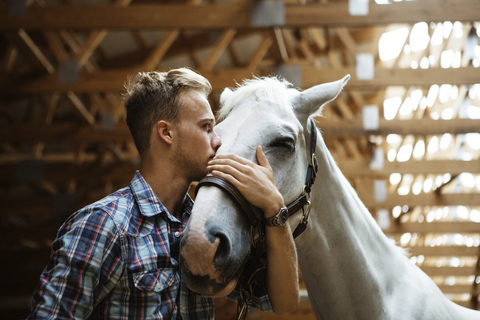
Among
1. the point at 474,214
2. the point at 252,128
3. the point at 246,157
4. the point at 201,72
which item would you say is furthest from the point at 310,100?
the point at 474,214

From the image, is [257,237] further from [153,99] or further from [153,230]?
[153,99]

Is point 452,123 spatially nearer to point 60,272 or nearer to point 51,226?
point 60,272

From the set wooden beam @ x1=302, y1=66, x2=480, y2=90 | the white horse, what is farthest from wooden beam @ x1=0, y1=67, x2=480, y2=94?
the white horse

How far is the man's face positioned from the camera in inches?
58.9

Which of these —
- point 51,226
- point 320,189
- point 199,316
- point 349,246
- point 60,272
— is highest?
point 51,226

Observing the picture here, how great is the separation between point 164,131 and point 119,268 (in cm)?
50

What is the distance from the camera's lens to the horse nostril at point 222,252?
3.91ft

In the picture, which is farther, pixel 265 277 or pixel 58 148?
pixel 58 148

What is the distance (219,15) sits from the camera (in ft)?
12.0

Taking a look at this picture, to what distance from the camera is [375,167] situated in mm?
6680

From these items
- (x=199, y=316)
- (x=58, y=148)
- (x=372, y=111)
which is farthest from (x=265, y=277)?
(x=58, y=148)

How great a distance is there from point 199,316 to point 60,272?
1.57 ft

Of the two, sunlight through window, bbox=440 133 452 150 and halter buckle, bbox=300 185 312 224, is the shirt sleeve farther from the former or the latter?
sunlight through window, bbox=440 133 452 150

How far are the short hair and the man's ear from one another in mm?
19
